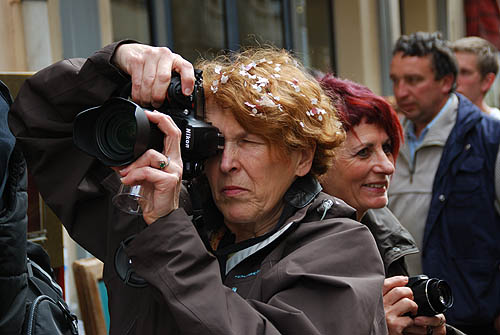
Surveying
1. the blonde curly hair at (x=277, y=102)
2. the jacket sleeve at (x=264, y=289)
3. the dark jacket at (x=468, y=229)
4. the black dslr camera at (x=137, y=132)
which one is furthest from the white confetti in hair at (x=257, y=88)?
the dark jacket at (x=468, y=229)

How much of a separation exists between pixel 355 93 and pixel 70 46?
4.99 ft

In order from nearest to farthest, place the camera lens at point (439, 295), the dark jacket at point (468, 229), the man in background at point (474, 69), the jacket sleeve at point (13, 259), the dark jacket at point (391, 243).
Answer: the jacket sleeve at point (13, 259)
the camera lens at point (439, 295)
the dark jacket at point (391, 243)
the dark jacket at point (468, 229)
the man in background at point (474, 69)

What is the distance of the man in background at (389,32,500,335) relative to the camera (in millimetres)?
2867

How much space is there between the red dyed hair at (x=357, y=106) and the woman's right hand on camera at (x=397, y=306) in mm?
573

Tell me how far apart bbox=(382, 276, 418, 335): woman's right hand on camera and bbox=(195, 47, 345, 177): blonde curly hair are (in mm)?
476

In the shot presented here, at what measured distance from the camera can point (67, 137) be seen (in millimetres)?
1580

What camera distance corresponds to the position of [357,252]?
1.41 metres

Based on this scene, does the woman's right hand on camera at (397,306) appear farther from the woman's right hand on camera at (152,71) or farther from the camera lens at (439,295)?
the woman's right hand on camera at (152,71)

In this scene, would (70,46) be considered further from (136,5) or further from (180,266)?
(180,266)

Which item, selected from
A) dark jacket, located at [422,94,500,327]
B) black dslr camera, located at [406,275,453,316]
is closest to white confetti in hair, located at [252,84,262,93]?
black dslr camera, located at [406,275,453,316]

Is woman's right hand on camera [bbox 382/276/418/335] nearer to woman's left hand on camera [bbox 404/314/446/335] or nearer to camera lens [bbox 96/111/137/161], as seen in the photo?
woman's left hand on camera [bbox 404/314/446/335]

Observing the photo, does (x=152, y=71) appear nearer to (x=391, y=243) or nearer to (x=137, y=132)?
(x=137, y=132)

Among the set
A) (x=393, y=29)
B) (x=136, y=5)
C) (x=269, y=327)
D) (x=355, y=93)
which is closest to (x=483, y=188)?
(x=355, y=93)

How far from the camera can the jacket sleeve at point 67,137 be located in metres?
1.56
